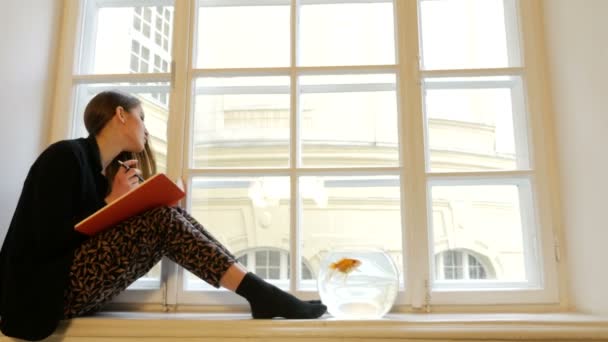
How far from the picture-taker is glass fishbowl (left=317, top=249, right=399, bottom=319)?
1466 mm

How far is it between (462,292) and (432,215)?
0.27m

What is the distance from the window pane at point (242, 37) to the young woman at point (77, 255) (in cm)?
64

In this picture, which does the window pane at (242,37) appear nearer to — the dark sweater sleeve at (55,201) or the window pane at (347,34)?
the window pane at (347,34)

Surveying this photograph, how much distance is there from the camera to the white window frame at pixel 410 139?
167 cm

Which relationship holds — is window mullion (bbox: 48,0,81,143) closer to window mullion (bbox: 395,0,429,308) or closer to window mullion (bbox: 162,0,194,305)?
window mullion (bbox: 162,0,194,305)

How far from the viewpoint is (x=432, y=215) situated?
177cm

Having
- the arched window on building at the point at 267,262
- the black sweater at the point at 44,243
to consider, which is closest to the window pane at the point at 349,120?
the arched window on building at the point at 267,262

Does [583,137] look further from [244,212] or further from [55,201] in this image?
[55,201]

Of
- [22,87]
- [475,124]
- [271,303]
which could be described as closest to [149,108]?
[22,87]

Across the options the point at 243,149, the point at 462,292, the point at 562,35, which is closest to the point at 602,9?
the point at 562,35

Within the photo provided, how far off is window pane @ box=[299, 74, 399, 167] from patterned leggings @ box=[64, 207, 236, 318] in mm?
539

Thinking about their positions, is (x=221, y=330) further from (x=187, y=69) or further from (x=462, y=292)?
(x=187, y=69)

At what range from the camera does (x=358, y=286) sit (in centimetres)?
148

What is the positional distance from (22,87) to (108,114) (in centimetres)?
32
